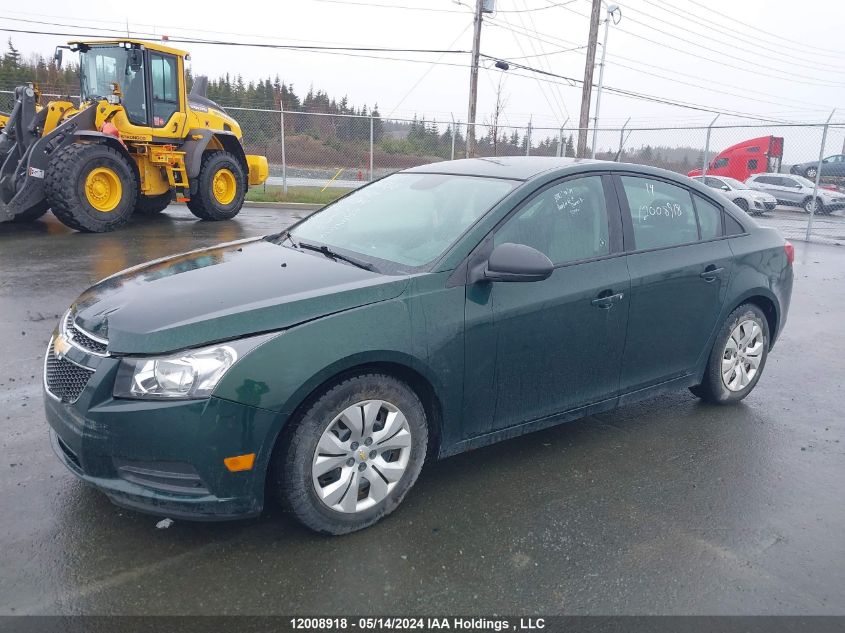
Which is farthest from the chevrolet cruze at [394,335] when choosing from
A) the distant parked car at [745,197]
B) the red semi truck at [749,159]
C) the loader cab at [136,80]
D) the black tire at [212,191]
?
the red semi truck at [749,159]

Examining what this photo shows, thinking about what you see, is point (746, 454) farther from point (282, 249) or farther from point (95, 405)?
point (95, 405)

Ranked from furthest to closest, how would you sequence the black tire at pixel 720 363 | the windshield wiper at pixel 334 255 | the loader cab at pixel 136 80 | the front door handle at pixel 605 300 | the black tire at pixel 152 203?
the black tire at pixel 152 203
the loader cab at pixel 136 80
the black tire at pixel 720 363
the front door handle at pixel 605 300
the windshield wiper at pixel 334 255

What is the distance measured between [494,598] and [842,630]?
1.29 metres

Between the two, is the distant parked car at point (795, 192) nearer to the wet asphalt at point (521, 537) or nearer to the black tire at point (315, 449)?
the wet asphalt at point (521, 537)

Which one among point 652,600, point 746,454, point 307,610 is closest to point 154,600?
point 307,610

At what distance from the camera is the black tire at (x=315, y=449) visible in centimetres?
286

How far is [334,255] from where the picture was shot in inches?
143

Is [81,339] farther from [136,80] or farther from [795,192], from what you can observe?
[795,192]

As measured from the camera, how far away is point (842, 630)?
259 cm

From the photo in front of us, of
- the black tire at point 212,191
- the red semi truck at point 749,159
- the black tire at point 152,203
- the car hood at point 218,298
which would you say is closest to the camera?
the car hood at point 218,298

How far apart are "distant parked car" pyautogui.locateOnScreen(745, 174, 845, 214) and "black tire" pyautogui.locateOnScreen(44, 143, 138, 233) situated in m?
23.0

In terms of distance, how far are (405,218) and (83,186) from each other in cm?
884

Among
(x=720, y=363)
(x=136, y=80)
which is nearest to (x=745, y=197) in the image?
(x=136, y=80)

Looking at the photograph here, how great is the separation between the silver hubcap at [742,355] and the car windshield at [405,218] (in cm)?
202
